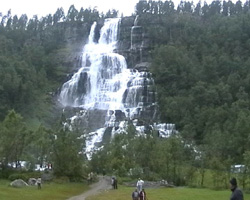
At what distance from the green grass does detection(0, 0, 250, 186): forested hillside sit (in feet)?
33.5

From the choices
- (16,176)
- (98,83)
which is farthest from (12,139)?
(98,83)

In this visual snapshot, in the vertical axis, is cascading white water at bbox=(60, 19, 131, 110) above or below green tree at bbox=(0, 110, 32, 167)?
above

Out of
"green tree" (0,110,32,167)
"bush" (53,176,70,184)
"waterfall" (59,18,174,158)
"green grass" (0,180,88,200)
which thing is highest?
"waterfall" (59,18,174,158)

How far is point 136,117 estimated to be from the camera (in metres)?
108

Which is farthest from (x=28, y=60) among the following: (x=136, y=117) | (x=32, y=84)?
(x=136, y=117)

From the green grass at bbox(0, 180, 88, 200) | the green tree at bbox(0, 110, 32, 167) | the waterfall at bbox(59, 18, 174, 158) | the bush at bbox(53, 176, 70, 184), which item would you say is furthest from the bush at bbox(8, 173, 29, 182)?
the waterfall at bbox(59, 18, 174, 158)

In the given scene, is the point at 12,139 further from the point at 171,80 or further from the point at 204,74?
the point at 204,74

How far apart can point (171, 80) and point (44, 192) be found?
8666 centimetres

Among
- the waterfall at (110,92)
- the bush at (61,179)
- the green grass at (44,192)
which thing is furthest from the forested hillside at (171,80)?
the green grass at (44,192)

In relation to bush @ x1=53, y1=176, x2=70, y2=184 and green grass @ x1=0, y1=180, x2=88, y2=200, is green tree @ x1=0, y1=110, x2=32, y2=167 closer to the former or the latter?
bush @ x1=53, y1=176, x2=70, y2=184

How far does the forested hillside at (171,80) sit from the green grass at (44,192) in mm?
10203

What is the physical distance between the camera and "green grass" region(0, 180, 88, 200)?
34.1m

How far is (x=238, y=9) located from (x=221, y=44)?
43.3 meters

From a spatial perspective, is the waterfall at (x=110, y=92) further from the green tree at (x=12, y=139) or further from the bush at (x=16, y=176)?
the bush at (x=16, y=176)
